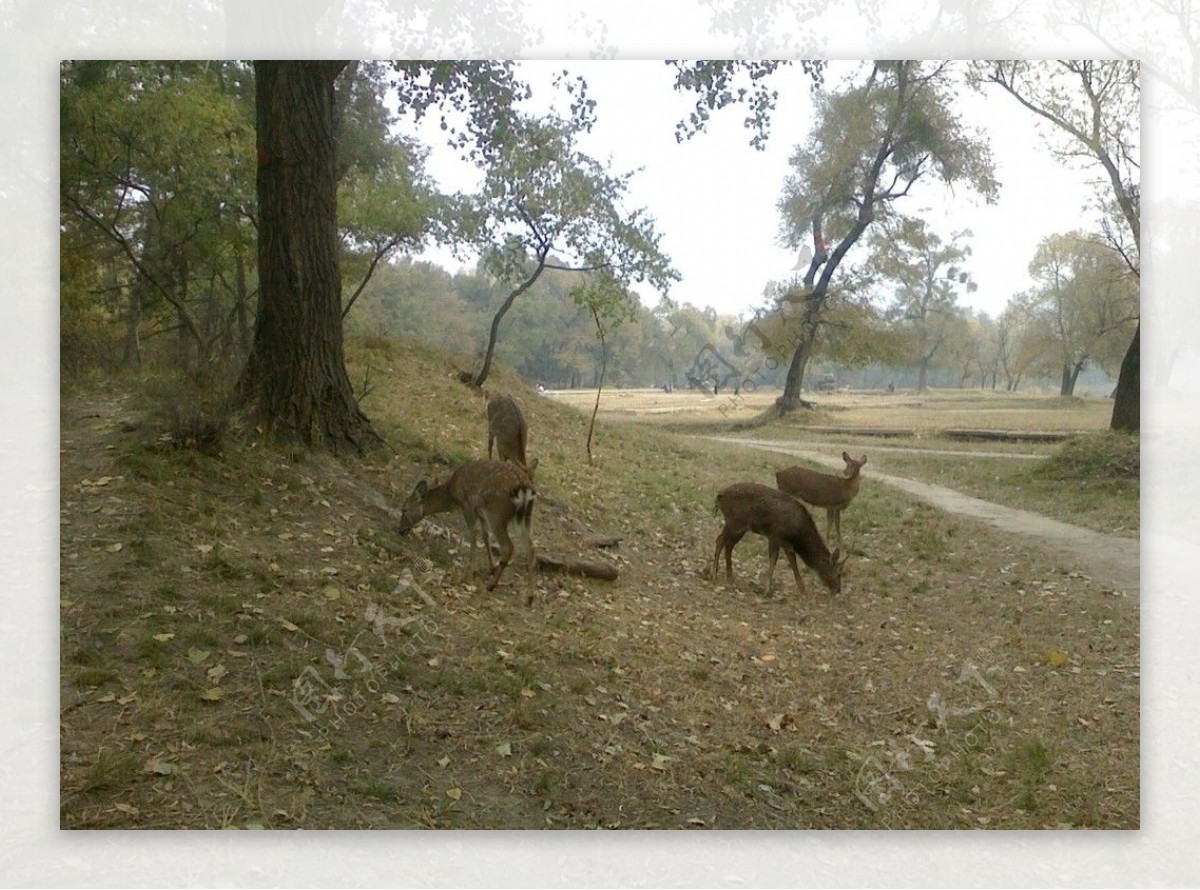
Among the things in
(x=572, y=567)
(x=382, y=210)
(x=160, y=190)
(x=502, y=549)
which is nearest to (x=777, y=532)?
(x=572, y=567)

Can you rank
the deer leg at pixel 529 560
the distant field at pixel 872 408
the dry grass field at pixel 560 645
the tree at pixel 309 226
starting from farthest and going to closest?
the distant field at pixel 872 408 → the tree at pixel 309 226 → the deer leg at pixel 529 560 → the dry grass field at pixel 560 645

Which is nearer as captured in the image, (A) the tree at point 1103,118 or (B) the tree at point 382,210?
(A) the tree at point 1103,118

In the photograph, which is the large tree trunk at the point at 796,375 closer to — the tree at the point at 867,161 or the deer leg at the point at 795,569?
the tree at the point at 867,161

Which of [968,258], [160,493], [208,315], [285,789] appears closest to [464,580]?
[285,789]

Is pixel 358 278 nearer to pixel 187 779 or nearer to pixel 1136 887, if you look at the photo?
pixel 187 779

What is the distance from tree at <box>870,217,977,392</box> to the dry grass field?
1.15 feet

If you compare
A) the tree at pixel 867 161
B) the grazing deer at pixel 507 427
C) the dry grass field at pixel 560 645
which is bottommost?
the dry grass field at pixel 560 645

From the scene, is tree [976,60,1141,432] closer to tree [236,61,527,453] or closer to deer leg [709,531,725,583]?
deer leg [709,531,725,583]

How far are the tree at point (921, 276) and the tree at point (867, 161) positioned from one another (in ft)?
0.46

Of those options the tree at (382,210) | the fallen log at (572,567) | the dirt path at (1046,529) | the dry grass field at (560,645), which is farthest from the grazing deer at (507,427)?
the dirt path at (1046,529)

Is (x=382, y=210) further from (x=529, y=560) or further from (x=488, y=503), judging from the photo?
(x=529, y=560)

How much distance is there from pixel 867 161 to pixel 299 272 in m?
3.12

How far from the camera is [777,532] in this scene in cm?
491

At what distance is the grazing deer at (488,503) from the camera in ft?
15.6
